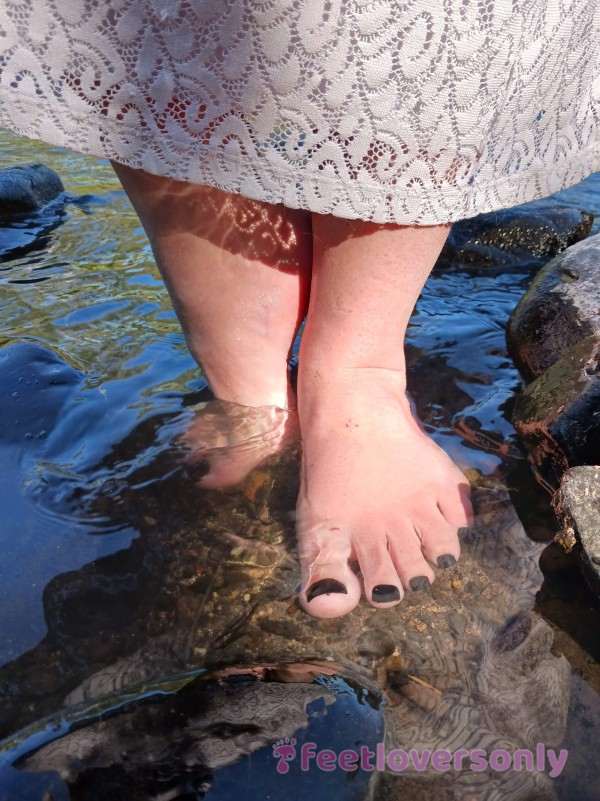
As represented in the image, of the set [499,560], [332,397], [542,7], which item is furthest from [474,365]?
[542,7]

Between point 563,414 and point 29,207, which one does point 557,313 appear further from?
point 29,207

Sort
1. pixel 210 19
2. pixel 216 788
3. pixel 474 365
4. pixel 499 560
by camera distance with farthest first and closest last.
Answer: pixel 474 365 < pixel 499 560 < pixel 210 19 < pixel 216 788

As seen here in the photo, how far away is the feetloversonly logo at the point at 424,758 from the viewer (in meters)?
1.16

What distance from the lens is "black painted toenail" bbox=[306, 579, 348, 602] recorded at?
5.00 ft

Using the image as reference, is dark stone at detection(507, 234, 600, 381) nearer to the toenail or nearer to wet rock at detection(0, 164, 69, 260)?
the toenail

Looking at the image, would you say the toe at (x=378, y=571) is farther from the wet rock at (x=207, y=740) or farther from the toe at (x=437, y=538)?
the wet rock at (x=207, y=740)

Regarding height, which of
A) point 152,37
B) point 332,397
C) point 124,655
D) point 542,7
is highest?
point 542,7

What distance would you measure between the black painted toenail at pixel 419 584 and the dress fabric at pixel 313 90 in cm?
74

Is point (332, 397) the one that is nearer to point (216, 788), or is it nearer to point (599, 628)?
point (599, 628)

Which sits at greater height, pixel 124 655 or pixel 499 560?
pixel 499 560

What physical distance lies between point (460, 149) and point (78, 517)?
1.11m

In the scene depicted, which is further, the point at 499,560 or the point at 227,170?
the point at 499,560

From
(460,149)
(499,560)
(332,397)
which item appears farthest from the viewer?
(332,397)

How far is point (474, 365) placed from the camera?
91.0 inches
